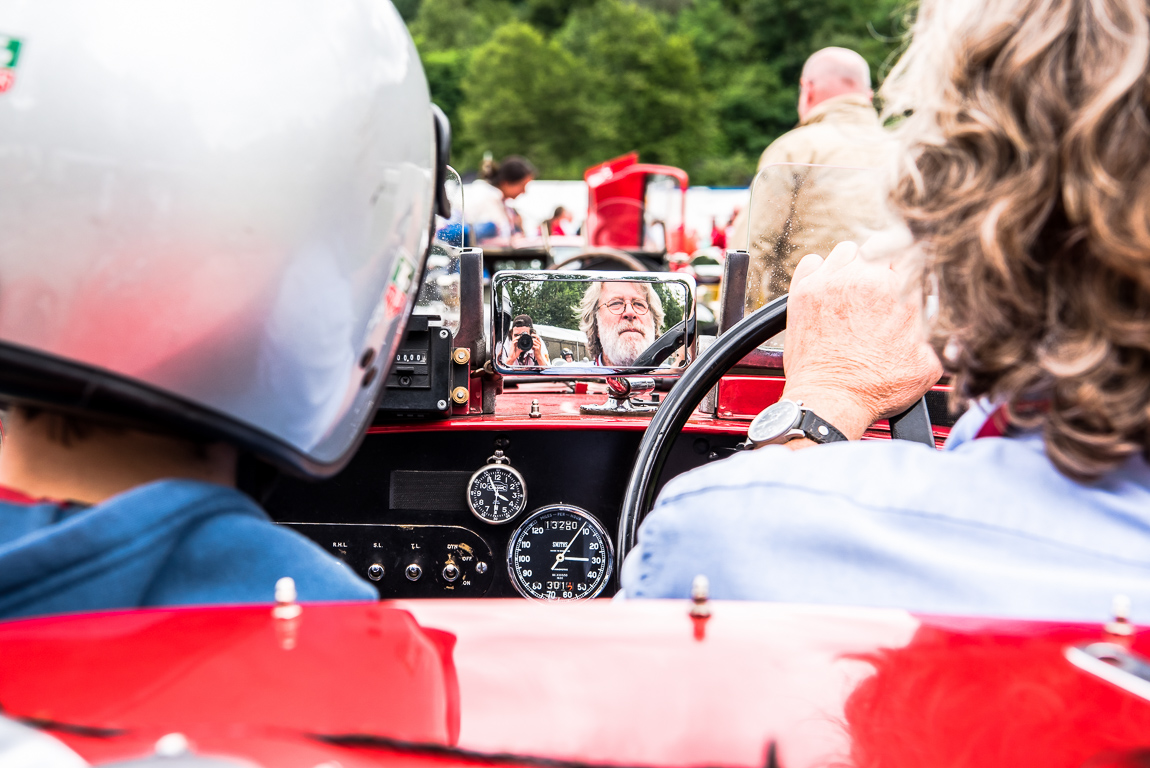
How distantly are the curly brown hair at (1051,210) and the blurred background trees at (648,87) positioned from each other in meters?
48.0

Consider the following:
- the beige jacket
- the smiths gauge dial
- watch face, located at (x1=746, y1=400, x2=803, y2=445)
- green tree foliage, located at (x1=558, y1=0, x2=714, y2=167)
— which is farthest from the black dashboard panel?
green tree foliage, located at (x1=558, y1=0, x2=714, y2=167)

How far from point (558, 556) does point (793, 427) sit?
105 centimetres

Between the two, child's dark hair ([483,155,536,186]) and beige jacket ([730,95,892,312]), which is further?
child's dark hair ([483,155,536,186])

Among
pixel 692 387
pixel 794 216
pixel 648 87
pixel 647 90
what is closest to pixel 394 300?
pixel 692 387

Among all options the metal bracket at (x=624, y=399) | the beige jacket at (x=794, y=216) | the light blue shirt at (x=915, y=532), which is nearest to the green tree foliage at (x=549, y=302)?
the metal bracket at (x=624, y=399)

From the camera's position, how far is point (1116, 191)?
77 cm

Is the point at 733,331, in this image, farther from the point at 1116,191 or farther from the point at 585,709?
the point at 585,709

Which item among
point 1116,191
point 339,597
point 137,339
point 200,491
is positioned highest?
point 1116,191

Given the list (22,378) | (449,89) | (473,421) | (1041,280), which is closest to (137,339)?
(22,378)

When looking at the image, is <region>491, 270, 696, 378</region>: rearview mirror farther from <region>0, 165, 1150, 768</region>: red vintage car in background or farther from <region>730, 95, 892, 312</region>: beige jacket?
<region>0, 165, 1150, 768</region>: red vintage car in background

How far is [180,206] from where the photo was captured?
36.1 inches

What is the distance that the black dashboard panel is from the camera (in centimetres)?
237

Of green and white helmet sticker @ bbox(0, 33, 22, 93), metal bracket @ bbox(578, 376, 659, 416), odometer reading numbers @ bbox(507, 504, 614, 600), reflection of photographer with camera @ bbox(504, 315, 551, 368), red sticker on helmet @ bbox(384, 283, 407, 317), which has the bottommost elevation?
odometer reading numbers @ bbox(507, 504, 614, 600)

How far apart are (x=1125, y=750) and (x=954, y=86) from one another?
0.57 m
